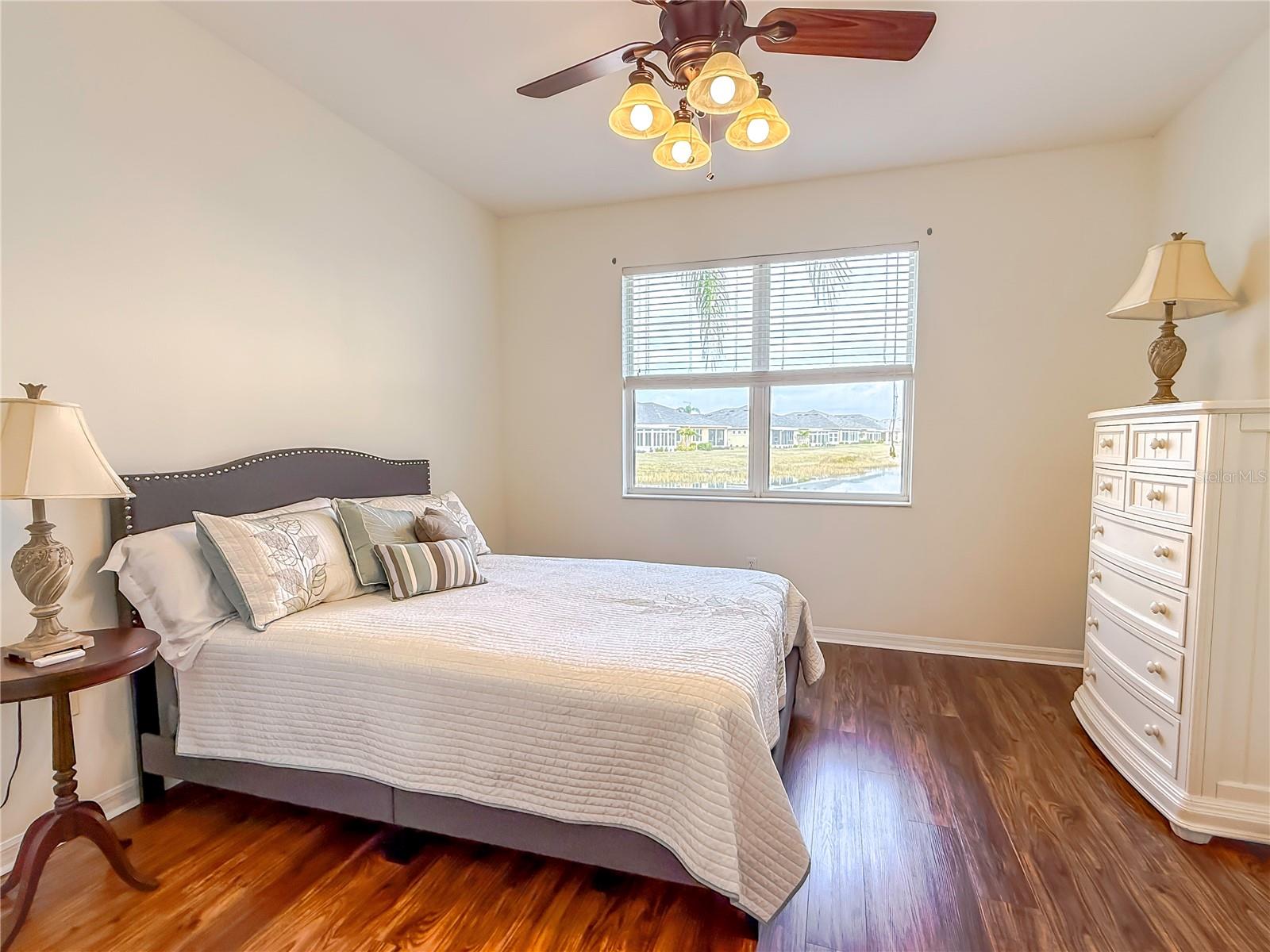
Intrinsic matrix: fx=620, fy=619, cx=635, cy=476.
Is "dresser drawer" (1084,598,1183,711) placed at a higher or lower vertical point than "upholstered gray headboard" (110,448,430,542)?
lower

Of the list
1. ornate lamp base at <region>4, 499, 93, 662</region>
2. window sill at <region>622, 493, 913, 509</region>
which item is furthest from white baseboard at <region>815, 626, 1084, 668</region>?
ornate lamp base at <region>4, 499, 93, 662</region>

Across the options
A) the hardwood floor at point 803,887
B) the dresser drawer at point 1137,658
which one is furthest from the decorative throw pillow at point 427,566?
the dresser drawer at point 1137,658

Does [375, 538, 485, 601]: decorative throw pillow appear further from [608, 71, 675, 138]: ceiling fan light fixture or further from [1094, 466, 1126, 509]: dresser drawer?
[1094, 466, 1126, 509]: dresser drawer

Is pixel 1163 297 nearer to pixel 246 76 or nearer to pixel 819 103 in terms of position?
pixel 819 103

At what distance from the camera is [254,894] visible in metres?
1.68

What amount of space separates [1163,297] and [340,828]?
11.3ft

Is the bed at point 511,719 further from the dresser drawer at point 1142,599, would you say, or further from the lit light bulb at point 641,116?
the lit light bulb at point 641,116

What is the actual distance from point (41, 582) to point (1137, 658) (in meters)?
3.38

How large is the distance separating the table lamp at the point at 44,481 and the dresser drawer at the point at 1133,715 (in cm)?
317

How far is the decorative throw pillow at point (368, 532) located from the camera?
238 centimetres

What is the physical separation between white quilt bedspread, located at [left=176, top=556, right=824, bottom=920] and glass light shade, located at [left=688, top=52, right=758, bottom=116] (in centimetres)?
155

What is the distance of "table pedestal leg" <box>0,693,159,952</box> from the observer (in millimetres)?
1521

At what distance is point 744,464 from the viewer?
3.91 m

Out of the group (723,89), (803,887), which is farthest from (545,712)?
(723,89)
